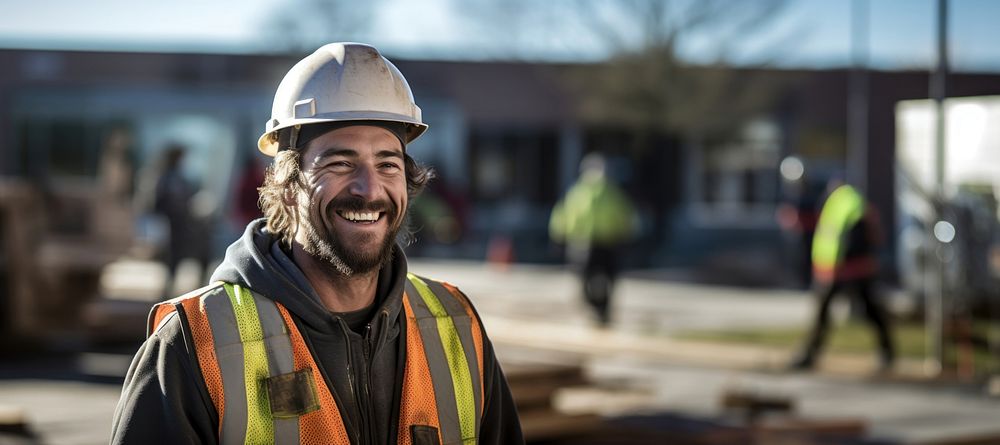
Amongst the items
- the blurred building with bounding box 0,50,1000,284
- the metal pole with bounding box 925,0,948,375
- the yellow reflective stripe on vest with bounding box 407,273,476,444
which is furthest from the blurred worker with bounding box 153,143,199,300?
the blurred building with bounding box 0,50,1000,284

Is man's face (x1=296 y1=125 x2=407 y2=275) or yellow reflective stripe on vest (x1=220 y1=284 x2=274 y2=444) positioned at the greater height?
man's face (x1=296 y1=125 x2=407 y2=275)

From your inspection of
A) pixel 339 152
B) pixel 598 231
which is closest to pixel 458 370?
pixel 339 152

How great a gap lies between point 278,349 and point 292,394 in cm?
11

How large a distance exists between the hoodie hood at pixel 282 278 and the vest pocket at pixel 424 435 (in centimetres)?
26

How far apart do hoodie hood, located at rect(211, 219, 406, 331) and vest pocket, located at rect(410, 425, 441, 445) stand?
261 mm

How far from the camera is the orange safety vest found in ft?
8.90

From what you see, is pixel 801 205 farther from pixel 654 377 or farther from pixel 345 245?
pixel 345 245

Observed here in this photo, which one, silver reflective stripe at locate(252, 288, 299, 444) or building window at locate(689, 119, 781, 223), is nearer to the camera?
silver reflective stripe at locate(252, 288, 299, 444)

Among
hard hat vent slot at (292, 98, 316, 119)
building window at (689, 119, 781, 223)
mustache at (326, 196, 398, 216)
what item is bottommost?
mustache at (326, 196, 398, 216)

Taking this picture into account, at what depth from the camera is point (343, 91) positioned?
2.98 metres

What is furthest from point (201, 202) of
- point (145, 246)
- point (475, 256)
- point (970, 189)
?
point (475, 256)

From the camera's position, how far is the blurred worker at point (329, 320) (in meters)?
2.71

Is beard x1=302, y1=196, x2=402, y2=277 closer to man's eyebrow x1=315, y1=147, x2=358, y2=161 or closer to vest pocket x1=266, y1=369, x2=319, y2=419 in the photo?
man's eyebrow x1=315, y1=147, x2=358, y2=161

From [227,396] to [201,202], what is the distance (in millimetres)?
11533
